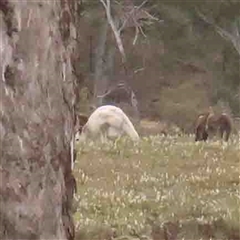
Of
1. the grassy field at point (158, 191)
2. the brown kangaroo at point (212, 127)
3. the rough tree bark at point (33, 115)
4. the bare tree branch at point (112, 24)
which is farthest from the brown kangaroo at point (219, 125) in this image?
the bare tree branch at point (112, 24)

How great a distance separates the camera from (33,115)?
3326mm

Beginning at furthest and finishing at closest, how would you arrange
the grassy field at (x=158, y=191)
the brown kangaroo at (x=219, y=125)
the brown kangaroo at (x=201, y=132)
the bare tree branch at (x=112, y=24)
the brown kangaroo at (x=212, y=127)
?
the bare tree branch at (x=112, y=24) < the brown kangaroo at (x=219, y=125) < the brown kangaroo at (x=212, y=127) < the brown kangaroo at (x=201, y=132) < the grassy field at (x=158, y=191)

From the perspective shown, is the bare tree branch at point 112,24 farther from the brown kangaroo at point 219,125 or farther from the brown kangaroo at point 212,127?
the brown kangaroo at point 219,125

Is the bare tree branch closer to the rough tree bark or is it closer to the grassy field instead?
the grassy field

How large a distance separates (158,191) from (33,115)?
6568 millimetres

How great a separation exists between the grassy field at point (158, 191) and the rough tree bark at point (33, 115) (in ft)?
14.7

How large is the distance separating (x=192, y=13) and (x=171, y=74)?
2763 mm

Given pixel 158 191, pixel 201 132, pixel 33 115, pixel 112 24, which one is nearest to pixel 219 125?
pixel 201 132

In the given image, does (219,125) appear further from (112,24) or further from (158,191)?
(112,24)

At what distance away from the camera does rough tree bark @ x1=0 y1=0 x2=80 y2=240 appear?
327cm

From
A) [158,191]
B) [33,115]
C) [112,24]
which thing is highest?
[33,115]

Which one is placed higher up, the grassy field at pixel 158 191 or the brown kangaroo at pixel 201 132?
the grassy field at pixel 158 191

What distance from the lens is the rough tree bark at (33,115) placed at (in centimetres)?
327

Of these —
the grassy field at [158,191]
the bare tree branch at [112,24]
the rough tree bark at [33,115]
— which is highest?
the rough tree bark at [33,115]
